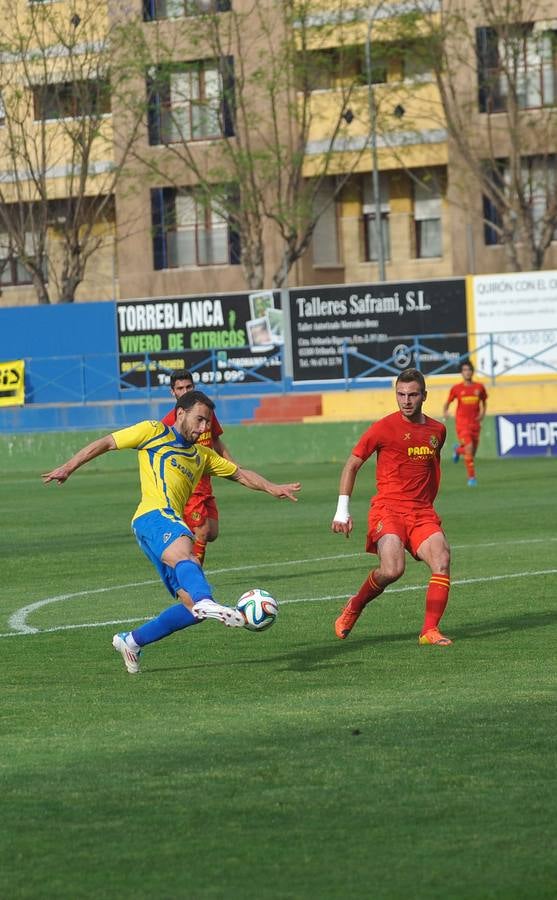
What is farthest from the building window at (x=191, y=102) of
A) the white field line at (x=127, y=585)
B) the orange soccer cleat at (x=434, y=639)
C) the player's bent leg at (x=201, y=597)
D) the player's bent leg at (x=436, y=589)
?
the player's bent leg at (x=201, y=597)

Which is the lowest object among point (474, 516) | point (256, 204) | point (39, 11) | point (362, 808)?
point (474, 516)

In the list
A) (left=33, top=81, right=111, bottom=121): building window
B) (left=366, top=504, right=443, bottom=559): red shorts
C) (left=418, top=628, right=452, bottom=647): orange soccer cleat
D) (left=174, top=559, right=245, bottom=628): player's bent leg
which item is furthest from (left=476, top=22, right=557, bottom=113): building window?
(left=174, top=559, right=245, bottom=628): player's bent leg

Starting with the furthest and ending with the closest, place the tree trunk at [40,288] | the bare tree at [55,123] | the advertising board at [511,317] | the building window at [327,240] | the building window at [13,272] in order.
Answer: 1. the building window at [13,272]
2. the building window at [327,240]
3. the tree trunk at [40,288]
4. the bare tree at [55,123]
5. the advertising board at [511,317]

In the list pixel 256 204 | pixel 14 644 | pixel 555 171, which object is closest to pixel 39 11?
pixel 256 204

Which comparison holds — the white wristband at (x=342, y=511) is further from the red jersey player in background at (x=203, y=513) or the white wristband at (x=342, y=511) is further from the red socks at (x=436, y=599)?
the red jersey player in background at (x=203, y=513)

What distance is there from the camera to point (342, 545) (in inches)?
805

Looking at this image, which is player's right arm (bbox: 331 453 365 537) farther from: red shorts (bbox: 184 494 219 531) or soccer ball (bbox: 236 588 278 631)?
red shorts (bbox: 184 494 219 531)

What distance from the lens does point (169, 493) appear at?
1093cm

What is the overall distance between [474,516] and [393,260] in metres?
34.3

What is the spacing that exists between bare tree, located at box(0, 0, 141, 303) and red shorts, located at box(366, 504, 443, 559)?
40.6 m

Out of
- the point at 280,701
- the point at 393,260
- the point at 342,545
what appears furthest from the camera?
the point at 393,260

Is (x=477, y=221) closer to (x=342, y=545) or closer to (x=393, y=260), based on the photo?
(x=393, y=260)

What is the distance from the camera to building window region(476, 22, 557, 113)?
4828cm

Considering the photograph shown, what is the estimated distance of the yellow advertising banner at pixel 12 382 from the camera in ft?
147
